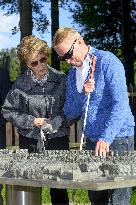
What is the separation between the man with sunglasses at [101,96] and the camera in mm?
3646

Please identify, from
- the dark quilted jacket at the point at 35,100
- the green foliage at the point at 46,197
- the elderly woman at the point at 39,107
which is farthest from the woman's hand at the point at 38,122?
the green foliage at the point at 46,197

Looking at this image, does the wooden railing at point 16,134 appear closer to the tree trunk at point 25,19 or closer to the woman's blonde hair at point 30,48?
the tree trunk at point 25,19

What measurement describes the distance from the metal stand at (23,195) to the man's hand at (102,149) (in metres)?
0.52

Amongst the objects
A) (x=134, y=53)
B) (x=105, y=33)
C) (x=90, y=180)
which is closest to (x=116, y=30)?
(x=105, y=33)

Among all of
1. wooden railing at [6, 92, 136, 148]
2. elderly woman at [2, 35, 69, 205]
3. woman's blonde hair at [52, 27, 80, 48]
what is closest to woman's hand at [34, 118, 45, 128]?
elderly woman at [2, 35, 69, 205]

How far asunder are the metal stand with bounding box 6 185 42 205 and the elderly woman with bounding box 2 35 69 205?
2.66ft

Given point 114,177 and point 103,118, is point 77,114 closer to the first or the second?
point 103,118

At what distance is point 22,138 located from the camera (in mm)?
4750

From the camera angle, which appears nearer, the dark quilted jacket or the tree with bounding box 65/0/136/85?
the dark quilted jacket

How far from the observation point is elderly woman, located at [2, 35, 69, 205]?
14.6ft

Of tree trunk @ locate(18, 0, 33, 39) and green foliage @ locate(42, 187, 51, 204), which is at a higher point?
tree trunk @ locate(18, 0, 33, 39)

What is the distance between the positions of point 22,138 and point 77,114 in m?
0.79

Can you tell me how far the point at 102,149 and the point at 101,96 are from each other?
447 millimetres

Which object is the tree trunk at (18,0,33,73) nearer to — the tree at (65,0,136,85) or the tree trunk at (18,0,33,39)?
the tree trunk at (18,0,33,39)
